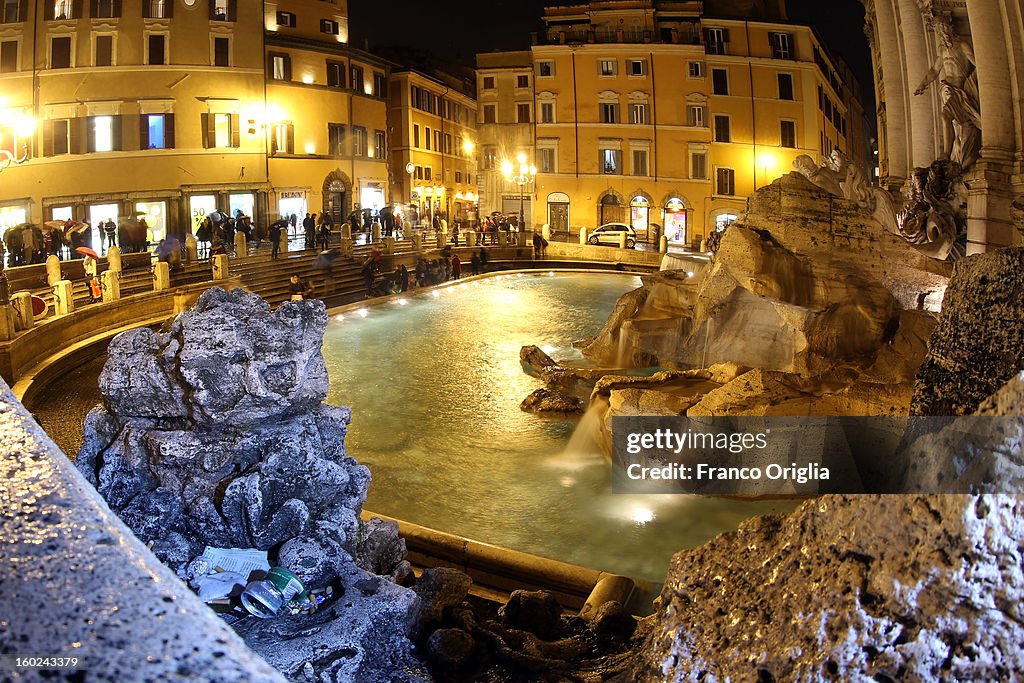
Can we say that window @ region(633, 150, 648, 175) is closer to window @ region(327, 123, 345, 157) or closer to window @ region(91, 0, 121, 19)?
window @ region(327, 123, 345, 157)

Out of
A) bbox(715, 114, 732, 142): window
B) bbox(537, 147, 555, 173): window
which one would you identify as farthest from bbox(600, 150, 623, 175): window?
bbox(715, 114, 732, 142): window

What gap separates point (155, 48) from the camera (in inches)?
1296

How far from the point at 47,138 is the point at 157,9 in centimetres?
708

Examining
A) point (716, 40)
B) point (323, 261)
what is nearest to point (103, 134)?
point (323, 261)

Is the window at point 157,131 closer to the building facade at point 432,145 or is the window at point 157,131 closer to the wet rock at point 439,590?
the building facade at point 432,145

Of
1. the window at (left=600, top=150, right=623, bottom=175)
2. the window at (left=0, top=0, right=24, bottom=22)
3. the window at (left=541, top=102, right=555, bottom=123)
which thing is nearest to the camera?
the window at (left=0, top=0, right=24, bottom=22)

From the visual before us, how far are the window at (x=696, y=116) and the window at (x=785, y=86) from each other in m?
4.29

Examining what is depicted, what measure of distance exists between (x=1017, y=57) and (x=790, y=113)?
32.0 meters

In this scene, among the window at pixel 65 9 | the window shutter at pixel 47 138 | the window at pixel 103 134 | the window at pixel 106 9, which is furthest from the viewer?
the window at pixel 106 9

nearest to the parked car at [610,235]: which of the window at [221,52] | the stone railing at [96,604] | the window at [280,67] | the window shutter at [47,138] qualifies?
the window at [280,67]

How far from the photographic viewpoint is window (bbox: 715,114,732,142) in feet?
146

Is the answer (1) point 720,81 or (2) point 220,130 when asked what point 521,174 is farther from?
(2) point 220,130

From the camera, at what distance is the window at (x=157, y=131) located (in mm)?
32250

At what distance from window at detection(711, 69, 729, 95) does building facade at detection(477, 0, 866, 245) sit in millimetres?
55
